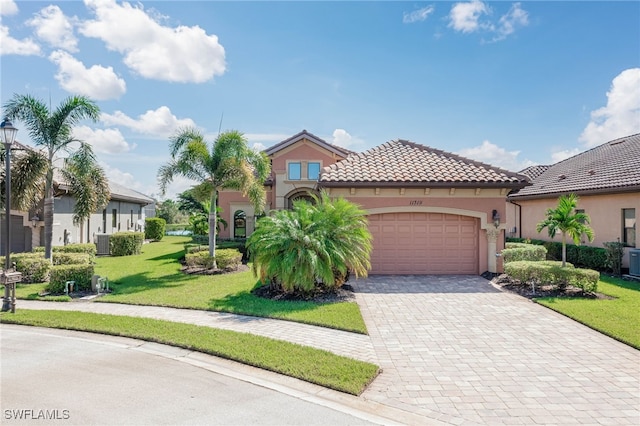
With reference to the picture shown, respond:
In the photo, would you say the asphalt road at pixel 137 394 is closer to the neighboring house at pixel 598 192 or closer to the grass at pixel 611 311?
the grass at pixel 611 311

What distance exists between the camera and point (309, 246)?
9617 millimetres

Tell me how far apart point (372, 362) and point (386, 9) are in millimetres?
12526

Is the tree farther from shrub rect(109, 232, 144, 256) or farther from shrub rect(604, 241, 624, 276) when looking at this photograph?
shrub rect(109, 232, 144, 256)

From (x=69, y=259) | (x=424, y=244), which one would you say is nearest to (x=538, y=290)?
(x=424, y=244)

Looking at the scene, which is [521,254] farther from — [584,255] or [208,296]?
[208,296]

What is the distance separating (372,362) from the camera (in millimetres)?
5727

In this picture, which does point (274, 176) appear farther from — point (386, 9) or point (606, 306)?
point (606, 306)

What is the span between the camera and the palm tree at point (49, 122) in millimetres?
12297

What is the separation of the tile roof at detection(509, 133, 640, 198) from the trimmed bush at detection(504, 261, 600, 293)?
5.81 metres

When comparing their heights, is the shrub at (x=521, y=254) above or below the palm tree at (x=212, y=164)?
below

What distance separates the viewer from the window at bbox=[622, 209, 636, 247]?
13.7 m

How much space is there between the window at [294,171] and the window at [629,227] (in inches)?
627

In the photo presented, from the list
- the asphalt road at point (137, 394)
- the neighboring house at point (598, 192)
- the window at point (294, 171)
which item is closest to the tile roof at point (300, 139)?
the window at point (294, 171)

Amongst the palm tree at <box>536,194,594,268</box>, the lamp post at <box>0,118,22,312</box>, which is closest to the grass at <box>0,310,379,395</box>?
the lamp post at <box>0,118,22,312</box>
